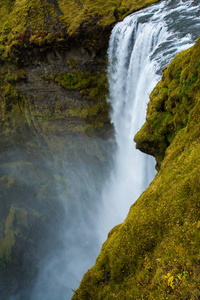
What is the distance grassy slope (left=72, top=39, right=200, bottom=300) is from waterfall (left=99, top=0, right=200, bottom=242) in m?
6.69

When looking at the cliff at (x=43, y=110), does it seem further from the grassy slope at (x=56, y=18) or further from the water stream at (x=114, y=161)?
the water stream at (x=114, y=161)

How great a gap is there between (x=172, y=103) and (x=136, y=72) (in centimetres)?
981

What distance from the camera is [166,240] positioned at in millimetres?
5266

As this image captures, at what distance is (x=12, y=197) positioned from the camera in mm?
30938

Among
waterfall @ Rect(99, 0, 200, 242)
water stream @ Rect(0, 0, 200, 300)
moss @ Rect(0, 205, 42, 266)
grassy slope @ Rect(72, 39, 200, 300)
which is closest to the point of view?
grassy slope @ Rect(72, 39, 200, 300)

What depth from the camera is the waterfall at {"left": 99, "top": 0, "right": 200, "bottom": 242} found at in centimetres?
1409

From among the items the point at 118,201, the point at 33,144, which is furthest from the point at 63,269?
the point at 33,144

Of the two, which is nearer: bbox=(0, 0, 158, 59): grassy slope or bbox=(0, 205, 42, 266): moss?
bbox=(0, 0, 158, 59): grassy slope

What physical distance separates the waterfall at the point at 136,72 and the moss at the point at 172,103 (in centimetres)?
329

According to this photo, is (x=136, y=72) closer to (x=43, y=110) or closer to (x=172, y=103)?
(x=172, y=103)

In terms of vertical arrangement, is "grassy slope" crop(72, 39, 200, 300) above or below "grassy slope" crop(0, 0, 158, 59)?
below

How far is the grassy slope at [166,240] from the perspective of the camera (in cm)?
→ 455

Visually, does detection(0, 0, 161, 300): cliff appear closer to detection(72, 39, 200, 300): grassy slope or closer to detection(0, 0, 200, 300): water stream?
detection(0, 0, 200, 300): water stream

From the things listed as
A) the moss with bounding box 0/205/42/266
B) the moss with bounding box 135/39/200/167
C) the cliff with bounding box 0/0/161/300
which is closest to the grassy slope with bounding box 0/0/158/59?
the cliff with bounding box 0/0/161/300
